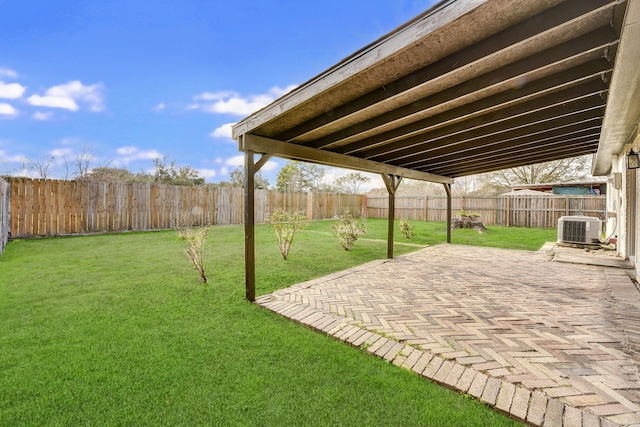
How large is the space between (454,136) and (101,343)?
15.9 ft

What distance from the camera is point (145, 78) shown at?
53.2 ft

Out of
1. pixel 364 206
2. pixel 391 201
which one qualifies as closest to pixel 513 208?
pixel 364 206

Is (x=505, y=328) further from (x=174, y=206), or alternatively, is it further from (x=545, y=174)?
(x=545, y=174)

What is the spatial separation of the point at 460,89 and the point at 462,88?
Result: 18 mm

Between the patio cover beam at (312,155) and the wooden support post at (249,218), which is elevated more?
the patio cover beam at (312,155)

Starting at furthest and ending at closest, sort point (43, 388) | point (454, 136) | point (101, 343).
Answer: point (454, 136)
point (101, 343)
point (43, 388)

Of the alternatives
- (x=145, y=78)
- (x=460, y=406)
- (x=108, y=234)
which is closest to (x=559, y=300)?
(x=460, y=406)

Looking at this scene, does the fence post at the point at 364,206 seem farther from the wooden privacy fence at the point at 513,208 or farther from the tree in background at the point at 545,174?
the tree in background at the point at 545,174

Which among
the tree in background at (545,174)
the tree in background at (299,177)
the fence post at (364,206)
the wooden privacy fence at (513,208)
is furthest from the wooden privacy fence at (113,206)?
the tree in background at (545,174)

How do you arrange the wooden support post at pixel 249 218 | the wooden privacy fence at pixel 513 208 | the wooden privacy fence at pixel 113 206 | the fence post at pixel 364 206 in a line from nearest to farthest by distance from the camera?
the wooden support post at pixel 249 218 < the wooden privacy fence at pixel 113 206 < the wooden privacy fence at pixel 513 208 < the fence post at pixel 364 206

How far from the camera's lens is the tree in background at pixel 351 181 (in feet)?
87.8

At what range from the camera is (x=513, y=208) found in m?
13.0

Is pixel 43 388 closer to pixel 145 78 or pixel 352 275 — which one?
pixel 352 275

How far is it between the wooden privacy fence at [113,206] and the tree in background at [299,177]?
9.94 meters
